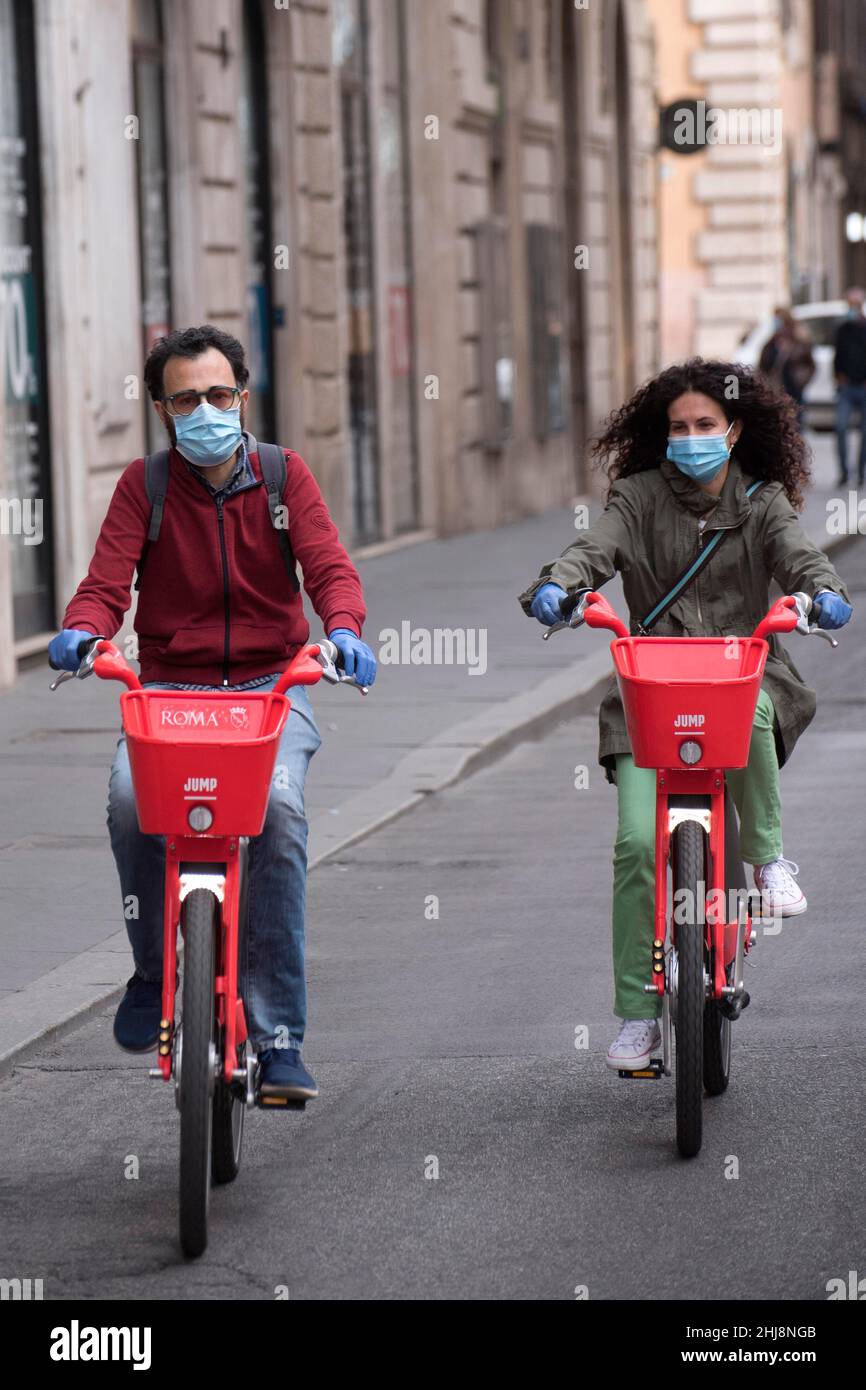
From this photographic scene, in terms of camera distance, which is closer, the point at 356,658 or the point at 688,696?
the point at 356,658

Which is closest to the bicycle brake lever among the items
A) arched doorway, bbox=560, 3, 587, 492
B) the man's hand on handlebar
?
the man's hand on handlebar

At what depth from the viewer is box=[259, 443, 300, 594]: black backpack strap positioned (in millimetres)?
5121

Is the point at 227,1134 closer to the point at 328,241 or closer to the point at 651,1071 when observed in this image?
the point at 651,1071

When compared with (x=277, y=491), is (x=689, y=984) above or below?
below

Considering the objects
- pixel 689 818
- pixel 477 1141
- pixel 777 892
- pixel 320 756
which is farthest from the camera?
pixel 320 756

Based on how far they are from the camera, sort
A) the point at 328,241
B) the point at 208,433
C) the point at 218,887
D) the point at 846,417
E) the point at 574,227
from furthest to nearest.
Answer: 1. the point at 574,227
2. the point at 846,417
3. the point at 328,241
4. the point at 208,433
5. the point at 218,887

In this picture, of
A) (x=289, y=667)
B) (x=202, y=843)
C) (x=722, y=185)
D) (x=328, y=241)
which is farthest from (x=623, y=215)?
(x=202, y=843)

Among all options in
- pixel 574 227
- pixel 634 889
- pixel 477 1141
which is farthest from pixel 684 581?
pixel 574 227

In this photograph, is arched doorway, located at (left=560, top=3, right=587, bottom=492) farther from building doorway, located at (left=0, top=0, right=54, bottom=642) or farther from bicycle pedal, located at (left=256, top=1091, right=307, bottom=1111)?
bicycle pedal, located at (left=256, top=1091, right=307, bottom=1111)

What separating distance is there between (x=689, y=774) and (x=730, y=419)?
34.7 inches

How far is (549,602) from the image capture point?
5.13m

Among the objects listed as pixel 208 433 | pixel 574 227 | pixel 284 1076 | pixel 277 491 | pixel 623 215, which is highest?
pixel 623 215

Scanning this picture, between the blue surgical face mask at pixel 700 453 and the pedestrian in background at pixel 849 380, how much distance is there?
19.4m

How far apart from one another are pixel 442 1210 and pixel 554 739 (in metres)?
6.53
